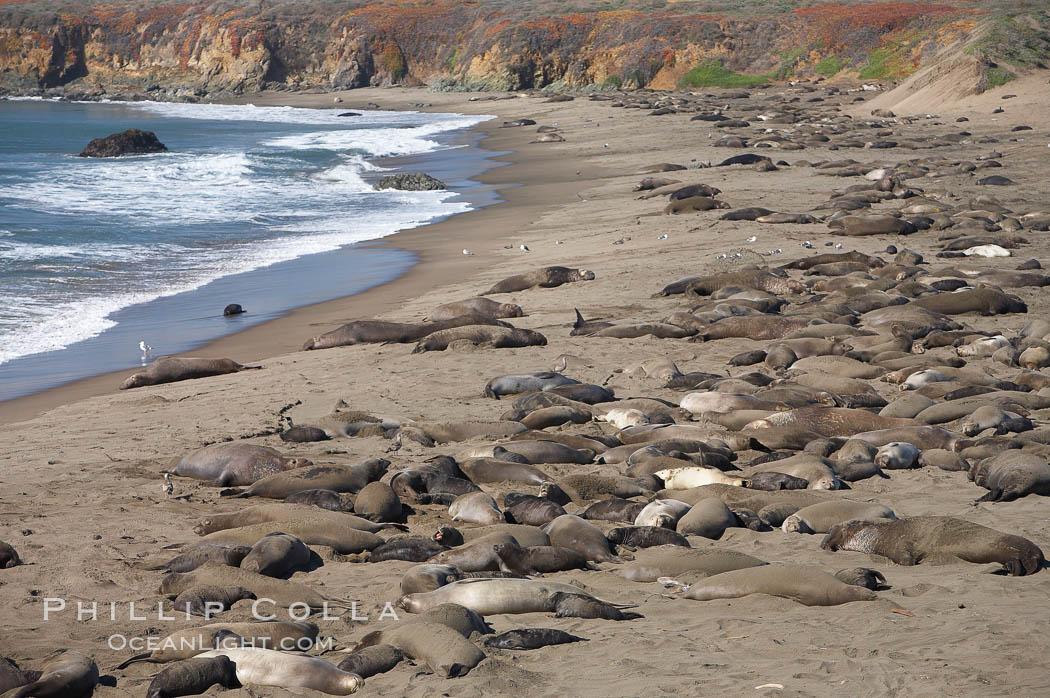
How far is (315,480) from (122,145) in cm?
3223

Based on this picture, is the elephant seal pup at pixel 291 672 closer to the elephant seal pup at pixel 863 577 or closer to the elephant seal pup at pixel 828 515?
the elephant seal pup at pixel 863 577

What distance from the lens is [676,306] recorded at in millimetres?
11070

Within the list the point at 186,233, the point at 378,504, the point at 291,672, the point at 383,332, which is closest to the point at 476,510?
the point at 378,504

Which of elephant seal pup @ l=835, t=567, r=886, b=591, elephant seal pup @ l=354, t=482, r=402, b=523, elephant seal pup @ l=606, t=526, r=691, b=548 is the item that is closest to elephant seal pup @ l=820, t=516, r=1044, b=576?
elephant seal pup @ l=835, t=567, r=886, b=591

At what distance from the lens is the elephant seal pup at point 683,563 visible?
4.63 meters

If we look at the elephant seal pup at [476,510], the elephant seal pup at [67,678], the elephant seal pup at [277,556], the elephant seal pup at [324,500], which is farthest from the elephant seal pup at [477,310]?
the elephant seal pup at [67,678]

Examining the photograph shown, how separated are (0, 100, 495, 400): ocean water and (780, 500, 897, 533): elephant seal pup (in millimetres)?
7144

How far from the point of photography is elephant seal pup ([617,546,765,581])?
182 inches

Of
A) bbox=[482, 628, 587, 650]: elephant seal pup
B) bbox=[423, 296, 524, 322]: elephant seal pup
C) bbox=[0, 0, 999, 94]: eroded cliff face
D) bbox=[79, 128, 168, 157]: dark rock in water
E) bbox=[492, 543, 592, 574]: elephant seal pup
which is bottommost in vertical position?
bbox=[423, 296, 524, 322]: elephant seal pup

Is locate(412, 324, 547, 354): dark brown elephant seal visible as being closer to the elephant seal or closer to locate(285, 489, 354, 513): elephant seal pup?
locate(285, 489, 354, 513): elephant seal pup

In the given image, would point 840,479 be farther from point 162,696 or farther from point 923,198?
point 923,198

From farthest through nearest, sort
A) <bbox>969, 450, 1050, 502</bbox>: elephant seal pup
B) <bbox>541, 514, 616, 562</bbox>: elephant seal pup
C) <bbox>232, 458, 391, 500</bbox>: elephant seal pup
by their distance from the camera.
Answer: <bbox>232, 458, 391, 500</bbox>: elephant seal pup → <bbox>969, 450, 1050, 502</bbox>: elephant seal pup → <bbox>541, 514, 616, 562</bbox>: elephant seal pup

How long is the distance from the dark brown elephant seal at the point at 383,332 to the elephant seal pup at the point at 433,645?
6.35m

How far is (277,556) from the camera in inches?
189
